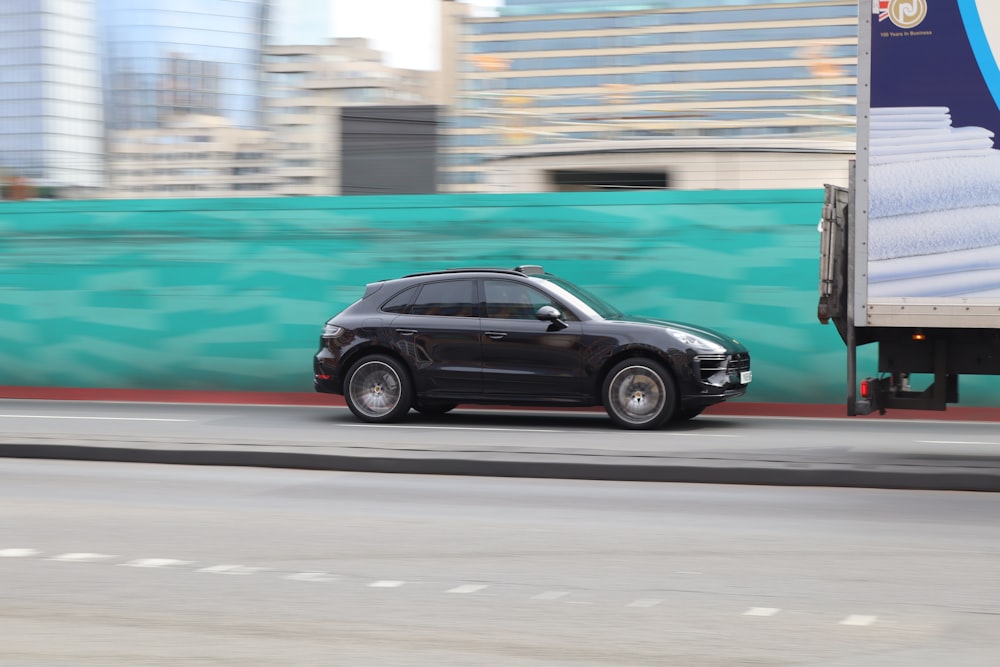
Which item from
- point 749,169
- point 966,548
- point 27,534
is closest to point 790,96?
point 749,169

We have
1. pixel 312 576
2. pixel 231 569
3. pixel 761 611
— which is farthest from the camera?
pixel 231 569

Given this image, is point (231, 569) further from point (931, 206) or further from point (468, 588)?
point (931, 206)

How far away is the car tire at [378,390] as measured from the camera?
530 inches

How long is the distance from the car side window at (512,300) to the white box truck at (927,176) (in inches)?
173

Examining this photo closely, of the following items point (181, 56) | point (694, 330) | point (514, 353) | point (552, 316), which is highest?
point (181, 56)

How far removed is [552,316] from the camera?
1297 cm

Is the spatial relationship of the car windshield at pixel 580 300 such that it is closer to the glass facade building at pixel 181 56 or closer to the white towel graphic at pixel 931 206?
the white towel graphic at pixel 931 206

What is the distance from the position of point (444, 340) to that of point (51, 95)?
382 inches

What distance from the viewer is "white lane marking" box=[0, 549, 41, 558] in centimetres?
672

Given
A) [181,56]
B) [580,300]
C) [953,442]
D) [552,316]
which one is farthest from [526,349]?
[181,56]

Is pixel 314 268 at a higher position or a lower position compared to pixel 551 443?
higher

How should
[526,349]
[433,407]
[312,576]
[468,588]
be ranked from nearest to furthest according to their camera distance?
1. [468,588]
2. [312,576]
3. [526,349]
4. [433,407]

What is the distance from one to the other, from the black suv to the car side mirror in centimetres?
1

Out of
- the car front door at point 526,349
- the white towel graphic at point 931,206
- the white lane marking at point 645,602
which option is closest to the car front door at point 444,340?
the car front door at point 526,349
